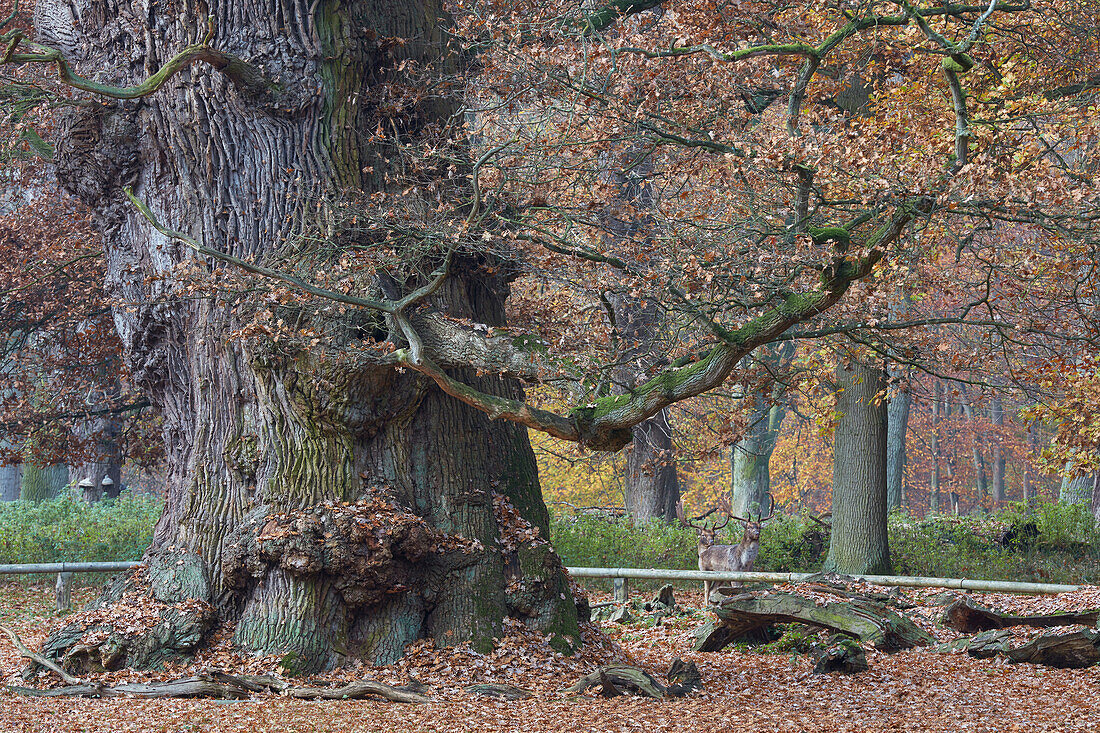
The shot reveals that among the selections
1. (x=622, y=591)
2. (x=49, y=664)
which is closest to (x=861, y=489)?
(x=622, y=591)

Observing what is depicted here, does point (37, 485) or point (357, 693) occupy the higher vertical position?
point (37, 485)

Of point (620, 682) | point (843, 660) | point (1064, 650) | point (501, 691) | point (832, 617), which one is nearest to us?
point (501, 691)

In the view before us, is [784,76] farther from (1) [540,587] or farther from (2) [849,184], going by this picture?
(1) [540,587]

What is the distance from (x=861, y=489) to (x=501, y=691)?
8.00m

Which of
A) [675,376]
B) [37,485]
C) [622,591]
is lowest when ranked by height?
[622,591]

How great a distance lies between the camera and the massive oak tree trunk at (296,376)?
22.8 feet

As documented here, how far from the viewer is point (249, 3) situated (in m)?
7.52

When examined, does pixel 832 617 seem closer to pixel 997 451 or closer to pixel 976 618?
pixel 976 618

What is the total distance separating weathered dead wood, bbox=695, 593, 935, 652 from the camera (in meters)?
8.30

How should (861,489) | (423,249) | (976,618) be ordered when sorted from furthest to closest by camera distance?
(861,489) → (976,618) → (423,249)

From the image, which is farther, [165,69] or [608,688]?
[165,69]

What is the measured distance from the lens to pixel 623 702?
628cm

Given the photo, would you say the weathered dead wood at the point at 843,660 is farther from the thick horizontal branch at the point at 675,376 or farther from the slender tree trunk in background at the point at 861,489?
the slender tree trunk in background at the point at 861,489

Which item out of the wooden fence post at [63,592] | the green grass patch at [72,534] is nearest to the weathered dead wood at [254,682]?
the wooden fence post at [63,592]
